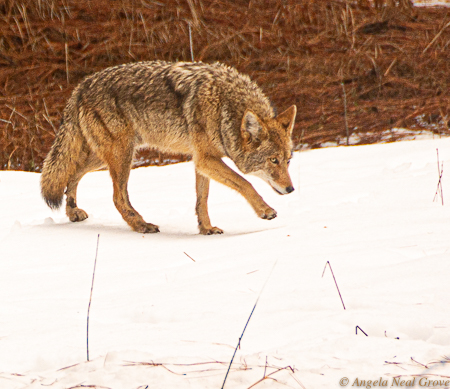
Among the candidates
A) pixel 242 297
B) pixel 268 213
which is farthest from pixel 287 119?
pixel 242 297

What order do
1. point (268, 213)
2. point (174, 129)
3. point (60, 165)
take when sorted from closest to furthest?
point (268, 213) < point (174, 129) < point (60, 165)

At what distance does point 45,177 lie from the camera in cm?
535

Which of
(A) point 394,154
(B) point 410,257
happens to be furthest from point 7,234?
(A) point 394,154

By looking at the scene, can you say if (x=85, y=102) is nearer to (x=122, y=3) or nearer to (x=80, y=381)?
(x=80, y=381)

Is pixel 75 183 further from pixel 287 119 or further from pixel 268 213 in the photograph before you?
pixel 287 119

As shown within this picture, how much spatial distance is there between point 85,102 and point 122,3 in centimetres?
660

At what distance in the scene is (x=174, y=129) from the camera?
5086 mm

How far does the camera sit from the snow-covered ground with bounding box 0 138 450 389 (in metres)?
1.83

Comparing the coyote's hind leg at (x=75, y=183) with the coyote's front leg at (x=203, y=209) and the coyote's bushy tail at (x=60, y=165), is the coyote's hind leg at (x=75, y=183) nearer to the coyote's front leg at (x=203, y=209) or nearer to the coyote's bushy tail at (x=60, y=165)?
the coyote's bushy tail at (x=60, y=165)

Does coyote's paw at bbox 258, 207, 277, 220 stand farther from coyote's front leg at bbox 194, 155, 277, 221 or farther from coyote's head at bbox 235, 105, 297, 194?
coyote's head at bbox 235, 105, 297, 194

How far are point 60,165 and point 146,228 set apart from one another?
1.06 metres

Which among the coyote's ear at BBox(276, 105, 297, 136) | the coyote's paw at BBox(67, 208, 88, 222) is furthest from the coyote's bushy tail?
the coyote's ear at BBox(276, 105, 297, 136)

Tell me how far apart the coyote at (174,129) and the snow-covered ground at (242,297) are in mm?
383

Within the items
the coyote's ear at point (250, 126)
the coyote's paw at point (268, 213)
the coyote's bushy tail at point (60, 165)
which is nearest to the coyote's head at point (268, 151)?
the coyote's ear at point (250, 126)
